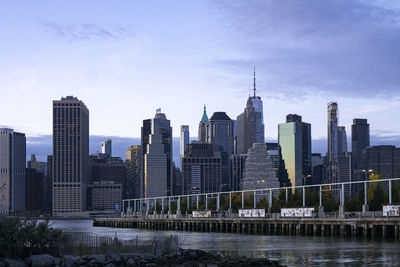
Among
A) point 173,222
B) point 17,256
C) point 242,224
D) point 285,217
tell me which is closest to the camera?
point 17,256

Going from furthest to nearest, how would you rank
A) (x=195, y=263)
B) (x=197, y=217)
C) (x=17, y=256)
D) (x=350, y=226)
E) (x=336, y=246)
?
(x=197, y=217) → (x=350, y=226) → (x=336, y=246) → (x=195, y=263) → (x=17, y=256)

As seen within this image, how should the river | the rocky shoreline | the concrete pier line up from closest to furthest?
the rocky shoreline < the river < the concrete pier

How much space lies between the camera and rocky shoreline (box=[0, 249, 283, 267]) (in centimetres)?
3819

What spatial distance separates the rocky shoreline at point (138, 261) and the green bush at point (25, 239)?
1155 millimetres

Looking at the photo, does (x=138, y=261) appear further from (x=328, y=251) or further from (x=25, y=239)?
(x=328, y=251)

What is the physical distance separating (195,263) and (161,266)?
2539 mm

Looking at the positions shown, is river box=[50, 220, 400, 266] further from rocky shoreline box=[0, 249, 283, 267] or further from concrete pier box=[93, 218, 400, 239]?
rocky shoreline box=[0, 249, 283, 267]

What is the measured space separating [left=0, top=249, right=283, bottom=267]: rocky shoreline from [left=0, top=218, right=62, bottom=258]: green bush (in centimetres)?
115

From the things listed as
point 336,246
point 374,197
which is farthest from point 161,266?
point 374,197

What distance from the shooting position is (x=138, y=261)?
41312mm

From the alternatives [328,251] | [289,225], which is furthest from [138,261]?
[289,225]

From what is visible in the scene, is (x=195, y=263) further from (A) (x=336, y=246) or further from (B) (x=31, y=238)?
(A) (x=336, y=246)

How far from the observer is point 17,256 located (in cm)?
3869

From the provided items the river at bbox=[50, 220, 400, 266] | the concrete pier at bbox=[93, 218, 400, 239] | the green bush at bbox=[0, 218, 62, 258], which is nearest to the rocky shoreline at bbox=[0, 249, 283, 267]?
Result: the green bush at bbox=[0, 218, 62, 258]
